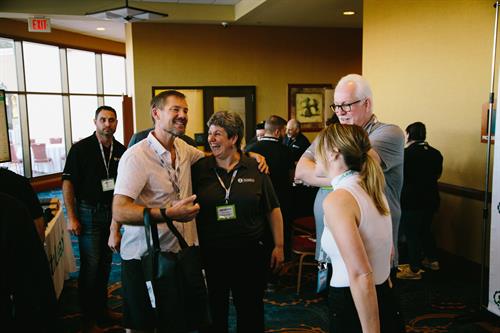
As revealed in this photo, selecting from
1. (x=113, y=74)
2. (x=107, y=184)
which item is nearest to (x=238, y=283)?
(x=107, y=184)

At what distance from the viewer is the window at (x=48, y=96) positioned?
1001 cm

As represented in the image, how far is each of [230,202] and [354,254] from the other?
3.63ft

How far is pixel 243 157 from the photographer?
2674mm

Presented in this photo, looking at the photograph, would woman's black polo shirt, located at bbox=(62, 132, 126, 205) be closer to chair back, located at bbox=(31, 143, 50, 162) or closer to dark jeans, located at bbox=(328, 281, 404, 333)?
dark jeans, located at bbox=(328, 281, 404, 333)

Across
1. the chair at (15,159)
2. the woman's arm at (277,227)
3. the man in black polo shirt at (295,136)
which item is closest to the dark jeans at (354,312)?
the woman's arm at (277,227)

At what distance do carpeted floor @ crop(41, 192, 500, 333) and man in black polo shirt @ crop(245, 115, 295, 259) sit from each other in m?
0.75

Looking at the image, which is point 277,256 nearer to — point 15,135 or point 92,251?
point 92,251

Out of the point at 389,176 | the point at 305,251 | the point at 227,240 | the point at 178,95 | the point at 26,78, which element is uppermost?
the point at 26,78

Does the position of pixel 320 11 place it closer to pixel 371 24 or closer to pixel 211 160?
pixel 371 24

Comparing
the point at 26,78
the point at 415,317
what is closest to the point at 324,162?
the point at 415,317

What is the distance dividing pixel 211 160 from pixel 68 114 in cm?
1021

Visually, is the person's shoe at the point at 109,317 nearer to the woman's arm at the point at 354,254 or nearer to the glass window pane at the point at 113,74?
the woman's arm at the point at 354,254

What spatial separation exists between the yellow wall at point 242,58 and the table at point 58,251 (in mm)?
4645

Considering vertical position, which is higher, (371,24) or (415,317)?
(371,24)
